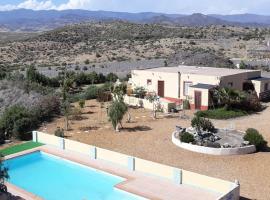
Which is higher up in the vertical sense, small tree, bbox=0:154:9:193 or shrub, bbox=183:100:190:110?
small tree, bbox=0:154:9:193

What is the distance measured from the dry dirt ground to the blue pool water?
2.80 m

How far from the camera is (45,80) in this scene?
143 feet

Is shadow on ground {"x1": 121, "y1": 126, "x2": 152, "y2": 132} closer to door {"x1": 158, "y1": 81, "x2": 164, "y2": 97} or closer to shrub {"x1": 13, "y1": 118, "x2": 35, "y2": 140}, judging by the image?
shrub {"x1": 13, "y1": 118, "x2": 35, "y2": 140}

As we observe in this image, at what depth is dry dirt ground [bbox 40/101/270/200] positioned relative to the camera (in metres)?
18.5

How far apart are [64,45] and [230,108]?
6695 centimetres

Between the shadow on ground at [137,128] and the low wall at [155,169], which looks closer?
the low wall at [155,169]

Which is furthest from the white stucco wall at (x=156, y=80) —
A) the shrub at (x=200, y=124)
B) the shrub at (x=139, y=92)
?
the shrub at (x=200, y=124)

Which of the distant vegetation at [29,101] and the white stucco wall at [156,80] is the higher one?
the white stucco wall at [156,80]

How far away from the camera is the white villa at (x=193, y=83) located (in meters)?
32.1

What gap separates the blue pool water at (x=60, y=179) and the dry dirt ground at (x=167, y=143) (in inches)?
110

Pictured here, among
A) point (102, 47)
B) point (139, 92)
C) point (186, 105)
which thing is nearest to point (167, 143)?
point (186, 105)

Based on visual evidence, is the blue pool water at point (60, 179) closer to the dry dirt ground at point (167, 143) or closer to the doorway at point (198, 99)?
the dry dirt ground at point (167, 143)

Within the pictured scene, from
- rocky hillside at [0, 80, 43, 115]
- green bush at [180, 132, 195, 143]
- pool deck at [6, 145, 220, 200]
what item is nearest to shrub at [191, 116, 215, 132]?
green bush at [180, 132, 195, 143]

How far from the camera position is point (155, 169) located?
60.6 ft
